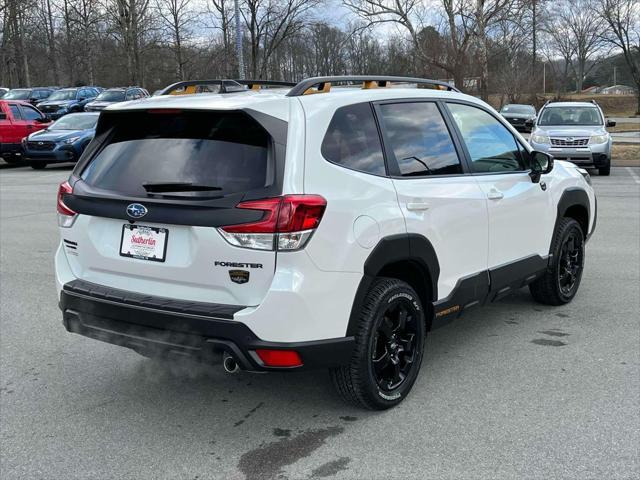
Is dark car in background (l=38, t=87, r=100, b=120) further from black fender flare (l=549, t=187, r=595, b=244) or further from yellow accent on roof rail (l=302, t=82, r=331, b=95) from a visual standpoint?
yellow accent on roof rail (l=302, t=82, r=331, b=95)

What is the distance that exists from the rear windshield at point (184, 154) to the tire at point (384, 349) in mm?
914

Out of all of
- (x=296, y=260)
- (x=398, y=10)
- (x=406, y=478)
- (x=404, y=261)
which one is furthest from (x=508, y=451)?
(x=398, y=10)

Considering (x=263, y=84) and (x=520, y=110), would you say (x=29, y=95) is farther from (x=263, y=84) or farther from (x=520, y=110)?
(x=263, y=84)

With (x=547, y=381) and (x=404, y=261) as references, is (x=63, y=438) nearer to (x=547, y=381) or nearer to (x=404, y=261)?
(x=404, y=261)

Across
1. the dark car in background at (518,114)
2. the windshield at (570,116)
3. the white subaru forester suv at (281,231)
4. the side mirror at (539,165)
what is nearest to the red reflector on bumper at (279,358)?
the white subaru forester suv at (281,231)

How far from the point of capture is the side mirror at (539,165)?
16.3 ft

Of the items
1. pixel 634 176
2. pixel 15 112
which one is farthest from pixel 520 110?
pixel 15 112

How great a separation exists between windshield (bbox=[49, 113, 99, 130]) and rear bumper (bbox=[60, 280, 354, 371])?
17.8 metres

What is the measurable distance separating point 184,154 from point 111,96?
95.8 feet

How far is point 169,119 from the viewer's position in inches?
139

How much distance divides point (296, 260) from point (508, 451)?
141 centimetres

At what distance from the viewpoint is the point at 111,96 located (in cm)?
3052

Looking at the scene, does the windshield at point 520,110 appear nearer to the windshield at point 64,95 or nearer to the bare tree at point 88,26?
the windshield at point 64,95

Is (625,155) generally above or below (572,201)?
below
